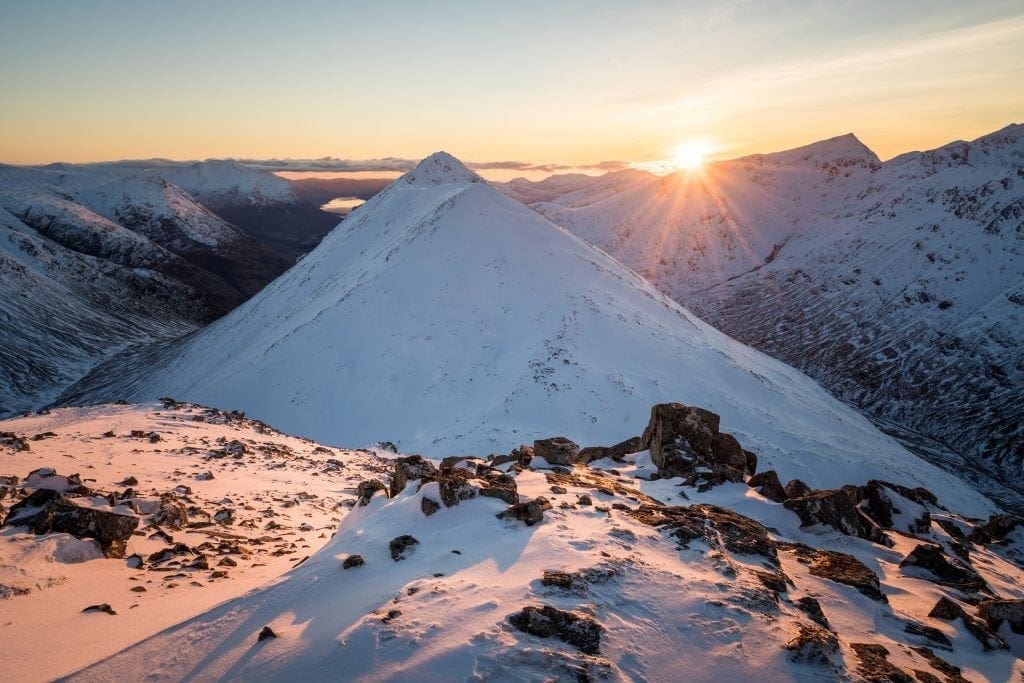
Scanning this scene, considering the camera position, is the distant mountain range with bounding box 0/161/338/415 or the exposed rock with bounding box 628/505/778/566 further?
the distant mountain range with bounding box 0/161/338/415

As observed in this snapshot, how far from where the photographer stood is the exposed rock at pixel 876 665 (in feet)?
22.8

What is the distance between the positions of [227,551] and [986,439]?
101 m

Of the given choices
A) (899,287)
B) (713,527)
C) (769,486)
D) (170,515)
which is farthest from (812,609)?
(899,287)

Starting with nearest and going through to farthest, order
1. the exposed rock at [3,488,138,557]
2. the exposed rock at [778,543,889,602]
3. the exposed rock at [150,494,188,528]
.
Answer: the exposed rock at [778,543,889,602], the exposed rock at [3,488,138,557], the exposed rock at [150,494,188,528]

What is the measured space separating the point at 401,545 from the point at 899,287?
139428 mm

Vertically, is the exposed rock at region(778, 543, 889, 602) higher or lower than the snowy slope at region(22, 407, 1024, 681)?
lower

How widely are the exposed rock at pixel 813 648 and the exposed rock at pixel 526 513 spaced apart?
4755 millimetres

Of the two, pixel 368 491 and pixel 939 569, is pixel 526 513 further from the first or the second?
pixel 939 569

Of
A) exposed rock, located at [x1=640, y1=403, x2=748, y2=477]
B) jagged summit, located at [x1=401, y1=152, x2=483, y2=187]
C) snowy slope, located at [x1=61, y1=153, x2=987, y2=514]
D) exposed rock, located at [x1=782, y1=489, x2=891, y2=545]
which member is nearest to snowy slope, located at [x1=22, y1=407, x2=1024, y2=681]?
exposed rock, located at [x1=782, y1=489, x2=891, y2=545]

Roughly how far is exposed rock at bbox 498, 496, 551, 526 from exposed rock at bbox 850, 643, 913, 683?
555 centimetres

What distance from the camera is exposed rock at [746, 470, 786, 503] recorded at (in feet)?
46.4

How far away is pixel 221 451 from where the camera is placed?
20.9 m

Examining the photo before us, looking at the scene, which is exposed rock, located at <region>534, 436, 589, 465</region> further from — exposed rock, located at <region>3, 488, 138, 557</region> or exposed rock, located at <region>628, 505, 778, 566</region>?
exposed rock, located at <region>3, 488, 138, 557</region>

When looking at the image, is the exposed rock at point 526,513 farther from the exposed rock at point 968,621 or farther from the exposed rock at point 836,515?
the exposed rock at point 968,621
